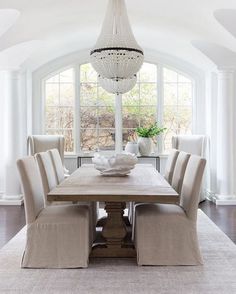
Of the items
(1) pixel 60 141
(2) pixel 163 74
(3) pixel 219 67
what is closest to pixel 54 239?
(1) pixel 60 141

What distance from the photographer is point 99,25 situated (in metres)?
6.51

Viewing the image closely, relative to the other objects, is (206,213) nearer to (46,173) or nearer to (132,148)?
(132,148)

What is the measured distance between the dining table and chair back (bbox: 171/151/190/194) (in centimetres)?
19

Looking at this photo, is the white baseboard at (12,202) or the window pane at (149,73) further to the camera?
the window pane at (149,73)

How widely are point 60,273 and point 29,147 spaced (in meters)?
3.93

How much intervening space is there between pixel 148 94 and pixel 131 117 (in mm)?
520

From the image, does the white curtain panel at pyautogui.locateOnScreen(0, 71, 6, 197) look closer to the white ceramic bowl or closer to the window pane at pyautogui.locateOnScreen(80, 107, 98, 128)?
the window pane at pyautogui.locateOnScreen(80, 107, 98, 128)

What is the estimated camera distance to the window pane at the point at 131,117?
8.20 meters

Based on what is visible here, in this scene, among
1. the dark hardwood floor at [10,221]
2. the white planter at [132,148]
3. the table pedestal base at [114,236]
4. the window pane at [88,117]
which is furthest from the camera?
the window pane at [88,117]

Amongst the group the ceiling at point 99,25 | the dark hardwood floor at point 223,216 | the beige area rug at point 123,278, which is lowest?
the beige area rug at point 123,278

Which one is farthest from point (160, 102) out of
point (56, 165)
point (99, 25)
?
point (56, 165)

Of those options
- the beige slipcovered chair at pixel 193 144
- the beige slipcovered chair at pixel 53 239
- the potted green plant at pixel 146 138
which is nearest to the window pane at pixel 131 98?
the potted green plant at pixel 146 138

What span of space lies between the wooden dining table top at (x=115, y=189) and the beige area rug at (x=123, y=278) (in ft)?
1.98

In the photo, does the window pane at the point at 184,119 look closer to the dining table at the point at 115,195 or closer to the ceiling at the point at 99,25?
the ceiling at the point at 99,25
